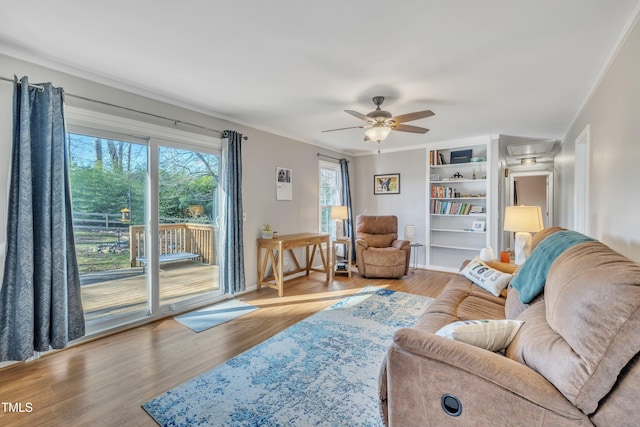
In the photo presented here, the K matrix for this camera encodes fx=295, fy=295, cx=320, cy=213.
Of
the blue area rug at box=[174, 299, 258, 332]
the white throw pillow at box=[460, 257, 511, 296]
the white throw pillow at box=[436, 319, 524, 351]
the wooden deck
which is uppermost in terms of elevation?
the white throw pillow at box=[436, 319, 524, 351]

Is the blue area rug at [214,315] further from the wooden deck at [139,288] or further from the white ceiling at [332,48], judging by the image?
the white ceiling at [332,48]

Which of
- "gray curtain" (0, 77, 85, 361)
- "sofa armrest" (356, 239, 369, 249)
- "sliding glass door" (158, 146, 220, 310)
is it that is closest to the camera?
"gray curtain" (0, 77, 85, 361)

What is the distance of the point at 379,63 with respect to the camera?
7.77 ft

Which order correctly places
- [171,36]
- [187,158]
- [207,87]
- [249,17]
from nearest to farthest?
[249,17], [171,36], [207,87], [187,158]

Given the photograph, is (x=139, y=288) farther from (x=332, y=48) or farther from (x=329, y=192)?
(x=329, y=192)

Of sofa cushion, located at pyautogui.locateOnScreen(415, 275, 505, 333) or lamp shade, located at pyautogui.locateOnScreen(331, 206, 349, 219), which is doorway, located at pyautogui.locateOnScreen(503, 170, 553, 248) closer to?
lamp shade, located at pyautogui.locateOnScreen(331, 206, 349, 219)

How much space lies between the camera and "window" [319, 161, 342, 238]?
226 inches

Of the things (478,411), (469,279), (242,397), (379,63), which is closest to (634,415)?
(478,411)

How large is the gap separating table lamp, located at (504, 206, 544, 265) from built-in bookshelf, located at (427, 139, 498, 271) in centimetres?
188

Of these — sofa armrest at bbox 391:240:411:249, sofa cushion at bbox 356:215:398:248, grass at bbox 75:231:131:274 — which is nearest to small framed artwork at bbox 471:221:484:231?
sofa armrest at bbox 391:240:411:249

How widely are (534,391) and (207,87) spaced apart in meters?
3.24

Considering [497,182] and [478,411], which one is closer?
[478,411]

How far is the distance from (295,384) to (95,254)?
2.23 metres

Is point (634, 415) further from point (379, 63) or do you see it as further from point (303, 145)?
point (303, 145)
